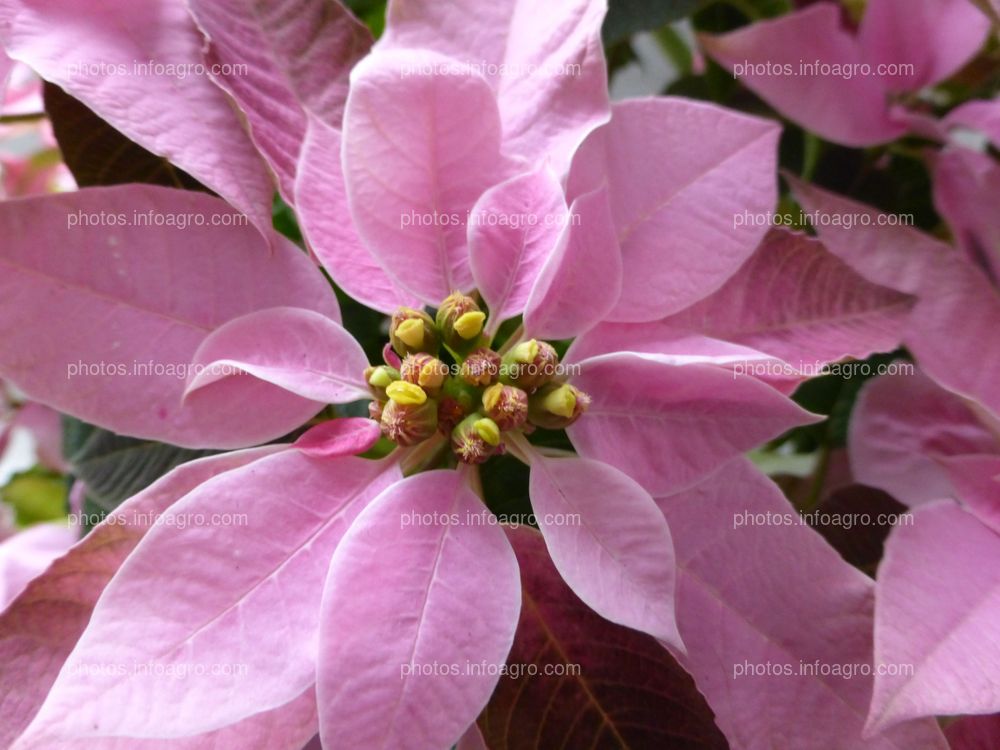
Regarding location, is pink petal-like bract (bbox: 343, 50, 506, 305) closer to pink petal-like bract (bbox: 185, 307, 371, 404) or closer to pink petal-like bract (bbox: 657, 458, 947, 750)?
pink petal-like bract (bbox: 185, 307, 371, 404)

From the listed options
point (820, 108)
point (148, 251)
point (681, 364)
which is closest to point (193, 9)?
point (148, 251)

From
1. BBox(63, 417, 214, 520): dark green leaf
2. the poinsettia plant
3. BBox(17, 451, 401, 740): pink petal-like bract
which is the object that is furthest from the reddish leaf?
BBox(63, 417, 214, 520): dark green leaf

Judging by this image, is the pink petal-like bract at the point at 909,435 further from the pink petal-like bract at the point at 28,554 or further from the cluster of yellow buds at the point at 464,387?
the pink petal-like bract at the point at 28,554

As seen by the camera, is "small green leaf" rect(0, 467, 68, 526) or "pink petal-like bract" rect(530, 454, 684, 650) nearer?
"pink petal-like bract" rect(530, 454, 684, 650)

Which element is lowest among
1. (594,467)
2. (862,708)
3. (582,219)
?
(862,708)

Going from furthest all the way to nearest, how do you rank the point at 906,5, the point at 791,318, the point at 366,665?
1. the point at 906,5
2. the point at 791,318
3. the point at 366,665

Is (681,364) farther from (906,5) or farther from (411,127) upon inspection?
(906,5)

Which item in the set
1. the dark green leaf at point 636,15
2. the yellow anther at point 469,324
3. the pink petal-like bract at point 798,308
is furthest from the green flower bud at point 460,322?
the dark green leaf at point 636,15
